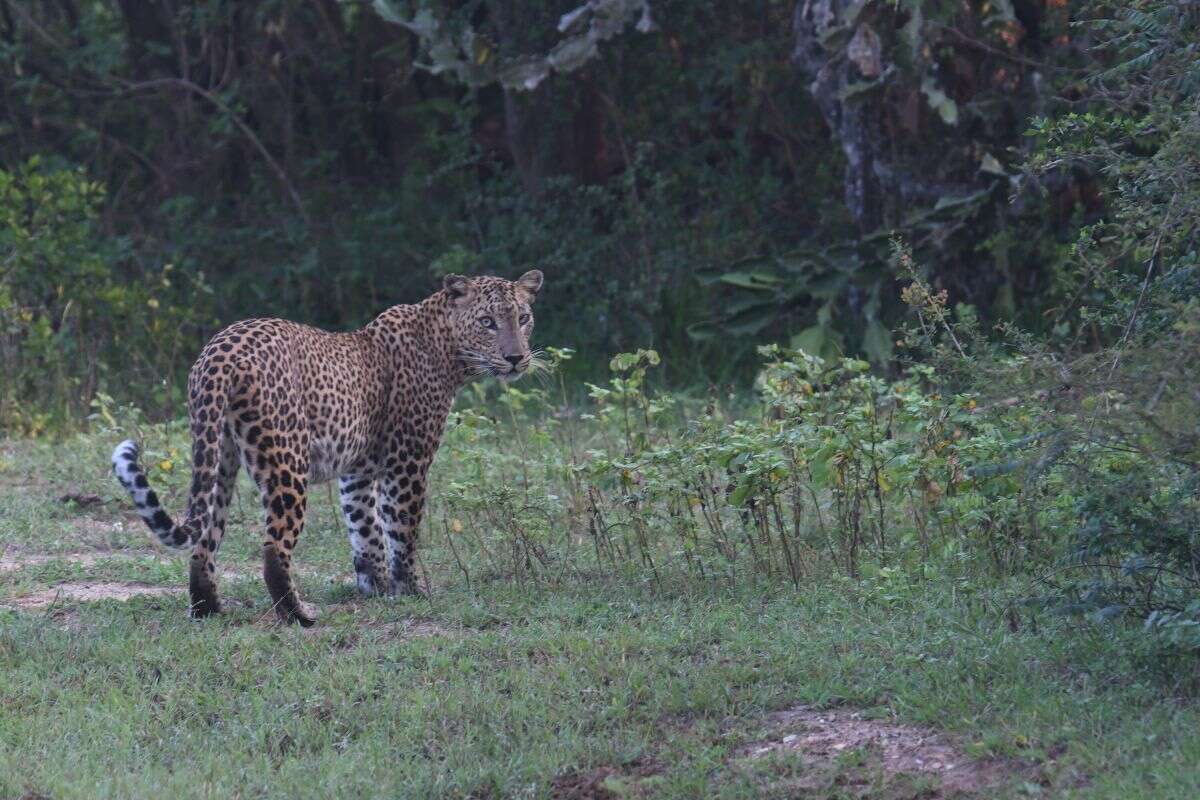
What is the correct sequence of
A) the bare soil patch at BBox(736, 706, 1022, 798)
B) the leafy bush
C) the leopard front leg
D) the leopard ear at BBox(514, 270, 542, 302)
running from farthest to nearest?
the leafy bush, the leopard ear at BBox(514, 270, 542, 302), the leopard front leg, the bare soil patch at BBox(736, 706, 1022, 798)

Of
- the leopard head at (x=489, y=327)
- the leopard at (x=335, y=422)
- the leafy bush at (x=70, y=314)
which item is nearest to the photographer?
the leopard at (x=335, y=422)

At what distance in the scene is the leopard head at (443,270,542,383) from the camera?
26.0ft

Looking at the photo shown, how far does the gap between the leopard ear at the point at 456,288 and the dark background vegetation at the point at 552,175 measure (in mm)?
1842

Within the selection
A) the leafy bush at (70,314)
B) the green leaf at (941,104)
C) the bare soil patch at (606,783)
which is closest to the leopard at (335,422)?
the bare soil patch at (606,783)

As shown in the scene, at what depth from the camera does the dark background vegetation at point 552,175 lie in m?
11.9

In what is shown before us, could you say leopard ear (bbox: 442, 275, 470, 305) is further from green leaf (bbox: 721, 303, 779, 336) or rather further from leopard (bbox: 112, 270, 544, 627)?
green leaf (bbox: 721, 303, 779, 336)

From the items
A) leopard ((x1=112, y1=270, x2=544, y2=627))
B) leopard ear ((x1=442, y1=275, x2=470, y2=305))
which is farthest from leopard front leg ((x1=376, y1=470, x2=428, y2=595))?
leopard ear ((x1=442, y1=275, x2=470, y2=305))

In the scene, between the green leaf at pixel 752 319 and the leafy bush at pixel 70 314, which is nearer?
the leafy bush at pixel 70 314

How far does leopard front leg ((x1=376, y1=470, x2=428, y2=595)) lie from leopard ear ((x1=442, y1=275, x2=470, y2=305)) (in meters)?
0.84

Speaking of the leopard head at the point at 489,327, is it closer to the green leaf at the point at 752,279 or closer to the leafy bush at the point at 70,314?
the green leaf at the point at 752,279

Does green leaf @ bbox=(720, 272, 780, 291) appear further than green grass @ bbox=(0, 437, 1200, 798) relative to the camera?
Yes

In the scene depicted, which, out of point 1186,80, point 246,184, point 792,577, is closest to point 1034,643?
point 792,577

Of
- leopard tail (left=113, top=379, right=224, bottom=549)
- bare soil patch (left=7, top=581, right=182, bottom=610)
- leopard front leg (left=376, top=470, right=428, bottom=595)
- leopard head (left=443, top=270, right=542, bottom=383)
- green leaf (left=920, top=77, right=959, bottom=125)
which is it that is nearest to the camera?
leopard tail (left=113, top=379, right=224, bottom=549)

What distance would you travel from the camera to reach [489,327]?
26.2 ft
